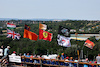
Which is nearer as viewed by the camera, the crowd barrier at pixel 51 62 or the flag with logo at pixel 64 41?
the crowd barrier at pixel 51 62

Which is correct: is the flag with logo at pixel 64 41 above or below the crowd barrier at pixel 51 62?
above

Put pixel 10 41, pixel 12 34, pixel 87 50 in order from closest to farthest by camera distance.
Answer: pixel 12 34 < pixel 87 50 < pixel 10 41

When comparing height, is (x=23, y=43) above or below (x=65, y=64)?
below

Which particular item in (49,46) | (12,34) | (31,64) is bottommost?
(49,46)

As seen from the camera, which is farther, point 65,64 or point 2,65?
point 65,64

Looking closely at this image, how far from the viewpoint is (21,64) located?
55.3ft

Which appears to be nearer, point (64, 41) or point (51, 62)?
point (51, 62)

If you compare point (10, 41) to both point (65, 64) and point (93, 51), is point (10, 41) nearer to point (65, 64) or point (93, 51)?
point (93, 51)

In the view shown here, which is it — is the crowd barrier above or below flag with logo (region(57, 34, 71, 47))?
below

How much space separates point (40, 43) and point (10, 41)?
49.7ft

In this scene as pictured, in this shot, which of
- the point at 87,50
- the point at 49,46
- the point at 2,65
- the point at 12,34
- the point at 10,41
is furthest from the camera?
the point at 10,41

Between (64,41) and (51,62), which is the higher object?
(64,41)

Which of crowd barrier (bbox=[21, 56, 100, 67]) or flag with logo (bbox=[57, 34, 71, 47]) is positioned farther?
flag with logo (bbox=[57, 34, 71, 47])

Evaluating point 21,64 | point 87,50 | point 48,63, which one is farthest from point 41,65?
point 87,50
